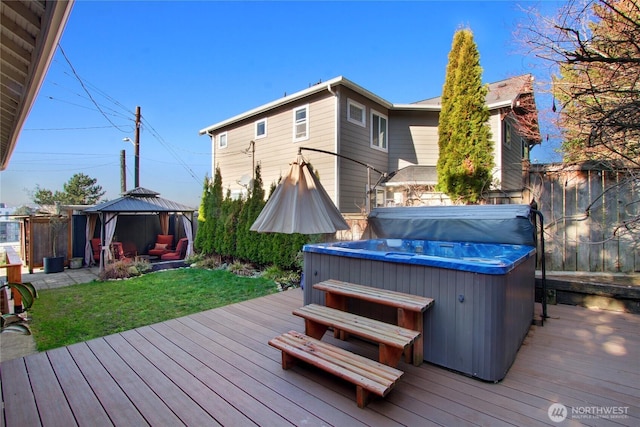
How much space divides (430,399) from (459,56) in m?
7.62

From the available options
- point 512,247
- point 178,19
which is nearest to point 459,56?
point 512,247

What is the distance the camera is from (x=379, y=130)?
9.42 metres

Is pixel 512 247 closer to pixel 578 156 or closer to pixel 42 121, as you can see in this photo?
pixel 578 156

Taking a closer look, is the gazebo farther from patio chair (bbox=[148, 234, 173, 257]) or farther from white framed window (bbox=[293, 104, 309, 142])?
white framed window (bbox=[293, 104, 309, 142])

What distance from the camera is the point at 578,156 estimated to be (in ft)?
14.7

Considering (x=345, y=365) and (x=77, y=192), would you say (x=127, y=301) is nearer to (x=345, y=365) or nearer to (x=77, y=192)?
(x=345, y=365)

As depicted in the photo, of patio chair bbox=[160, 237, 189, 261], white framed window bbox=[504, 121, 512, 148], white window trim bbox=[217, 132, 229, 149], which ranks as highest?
white window trim bbox=[217, 132, 229, 149]

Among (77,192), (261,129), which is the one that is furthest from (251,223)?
(77,192)

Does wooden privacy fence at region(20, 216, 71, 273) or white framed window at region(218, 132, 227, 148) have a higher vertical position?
white framed window at region(218, 132, 227, 148)

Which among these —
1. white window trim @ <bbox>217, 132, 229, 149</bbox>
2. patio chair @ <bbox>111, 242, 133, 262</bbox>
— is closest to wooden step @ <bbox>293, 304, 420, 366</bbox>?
patio chair @ <bbox>111, 242, 133, 262</bbox>

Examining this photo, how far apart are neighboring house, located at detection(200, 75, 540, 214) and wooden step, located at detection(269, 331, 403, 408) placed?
5.74 m

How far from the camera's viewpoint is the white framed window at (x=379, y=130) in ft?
30.1

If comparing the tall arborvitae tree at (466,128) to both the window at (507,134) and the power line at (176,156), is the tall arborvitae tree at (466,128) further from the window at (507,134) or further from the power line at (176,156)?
the power line at (176,156)

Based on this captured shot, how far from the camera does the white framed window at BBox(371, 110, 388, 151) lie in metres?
9.17
